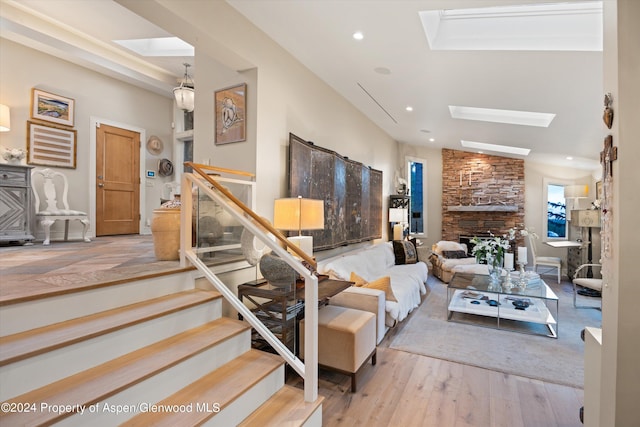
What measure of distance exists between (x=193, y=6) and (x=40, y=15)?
324 centimetres

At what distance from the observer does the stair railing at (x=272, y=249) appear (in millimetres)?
1949

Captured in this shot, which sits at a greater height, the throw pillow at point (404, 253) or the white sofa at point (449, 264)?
the throw pillow at point (404, 253)

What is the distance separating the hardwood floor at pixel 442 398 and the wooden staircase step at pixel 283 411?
347 millimetres

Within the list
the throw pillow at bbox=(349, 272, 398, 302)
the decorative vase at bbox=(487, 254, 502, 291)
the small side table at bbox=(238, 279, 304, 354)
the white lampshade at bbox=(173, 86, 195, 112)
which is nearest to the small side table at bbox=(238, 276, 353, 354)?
the small side table at bbox=(238, 279, 304, 354)

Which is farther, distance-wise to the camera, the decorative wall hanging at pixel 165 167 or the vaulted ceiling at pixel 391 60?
the decorative wall hanging at pixel 165 167

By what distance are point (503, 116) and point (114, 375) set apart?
5.77 m

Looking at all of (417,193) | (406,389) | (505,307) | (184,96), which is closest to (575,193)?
(417,193)

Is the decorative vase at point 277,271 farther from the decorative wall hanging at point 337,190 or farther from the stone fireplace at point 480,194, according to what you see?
the stone fireplace at point 480,194

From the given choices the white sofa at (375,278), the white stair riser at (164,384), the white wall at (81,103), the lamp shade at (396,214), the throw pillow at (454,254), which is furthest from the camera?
the lamp shade at (396,214)

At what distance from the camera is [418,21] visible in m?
2.63

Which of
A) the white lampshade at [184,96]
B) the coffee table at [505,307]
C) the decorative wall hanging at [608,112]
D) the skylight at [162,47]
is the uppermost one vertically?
the skylight at [162,47]

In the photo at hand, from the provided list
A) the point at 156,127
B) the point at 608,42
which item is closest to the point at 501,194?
the point at 608,42

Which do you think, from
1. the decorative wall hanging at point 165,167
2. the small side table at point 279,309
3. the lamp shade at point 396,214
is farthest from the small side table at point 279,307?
the decorative wall hanging at point 165,167

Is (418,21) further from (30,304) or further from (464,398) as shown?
(30,304)
